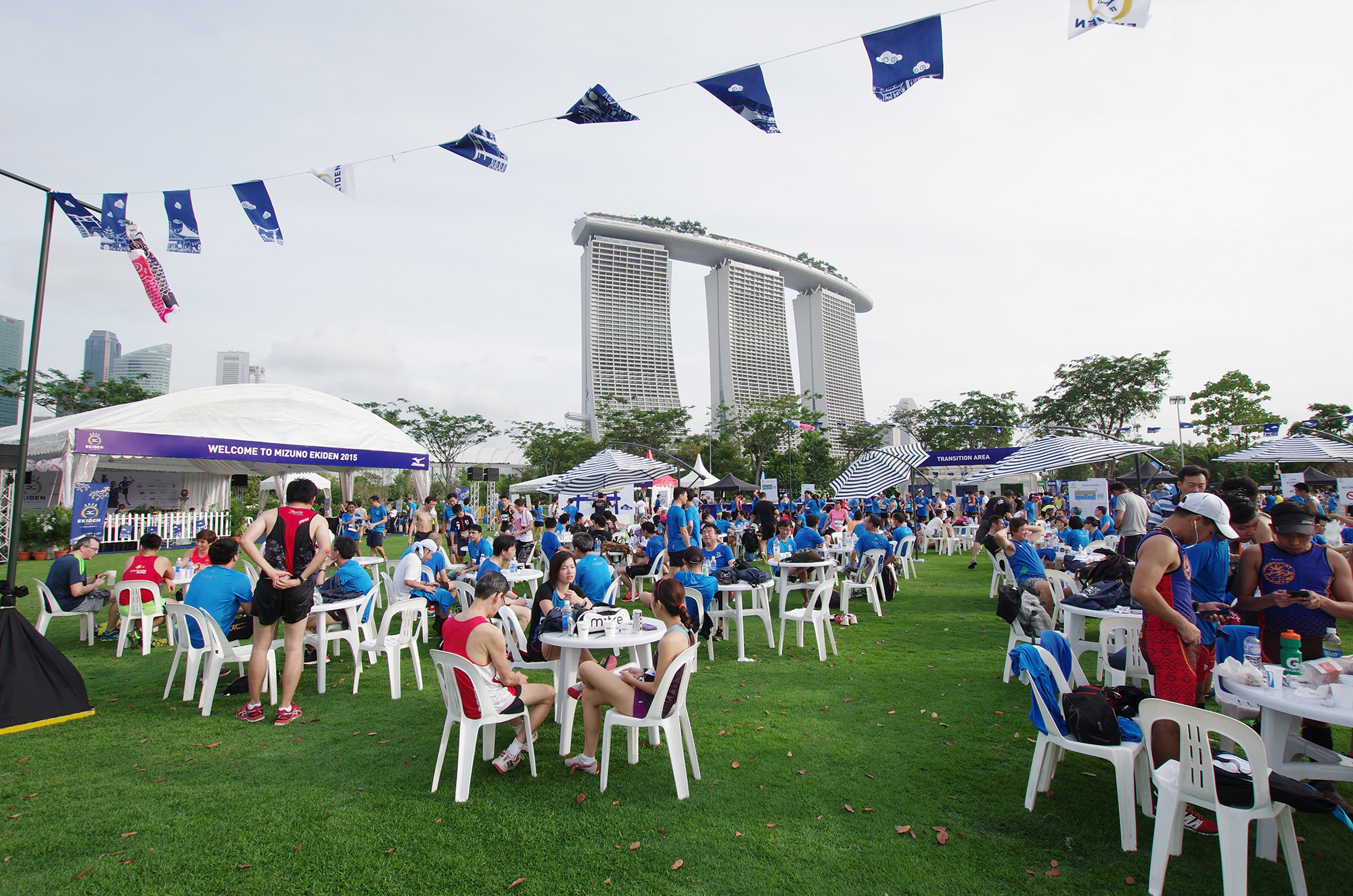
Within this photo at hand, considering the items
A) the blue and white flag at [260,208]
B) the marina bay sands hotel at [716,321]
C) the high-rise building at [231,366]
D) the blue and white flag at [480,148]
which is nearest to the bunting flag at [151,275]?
the blue and white flag at [260,208]

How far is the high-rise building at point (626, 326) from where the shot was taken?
77.4m

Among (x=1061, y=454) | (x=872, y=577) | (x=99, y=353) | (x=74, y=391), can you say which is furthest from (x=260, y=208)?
(x=99, y=353)

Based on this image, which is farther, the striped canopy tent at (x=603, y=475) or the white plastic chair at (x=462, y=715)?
the striped canopy tent at (x=603, y=475)

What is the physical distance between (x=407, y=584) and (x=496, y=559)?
1.39 metres

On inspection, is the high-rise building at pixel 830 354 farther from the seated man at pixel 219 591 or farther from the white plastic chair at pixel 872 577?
the seated man at pixel 219 591

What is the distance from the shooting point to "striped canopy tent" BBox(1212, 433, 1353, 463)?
13.2 m

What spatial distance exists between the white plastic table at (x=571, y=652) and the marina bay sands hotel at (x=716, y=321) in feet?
209

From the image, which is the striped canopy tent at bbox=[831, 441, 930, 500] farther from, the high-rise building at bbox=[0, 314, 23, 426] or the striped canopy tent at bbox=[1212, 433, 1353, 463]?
the high-rise building at bbox=[0, 314, 23, 426]

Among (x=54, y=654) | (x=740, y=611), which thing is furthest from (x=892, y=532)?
(x=54, y=654)

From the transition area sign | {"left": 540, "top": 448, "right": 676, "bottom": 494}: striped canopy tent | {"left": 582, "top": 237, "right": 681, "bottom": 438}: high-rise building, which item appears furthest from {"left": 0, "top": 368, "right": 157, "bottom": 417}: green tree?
{"left": 582, "top": 237, "right": 681, "bottom": 438}: high-rise building

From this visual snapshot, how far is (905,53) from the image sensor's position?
525 centimetres

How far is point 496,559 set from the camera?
6.16 m

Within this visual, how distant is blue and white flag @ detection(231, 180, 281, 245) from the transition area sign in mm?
11296

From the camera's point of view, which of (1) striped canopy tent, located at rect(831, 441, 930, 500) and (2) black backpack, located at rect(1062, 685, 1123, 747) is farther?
(1) striped canopy tent, located at rect(831, 441, 930, 500)
